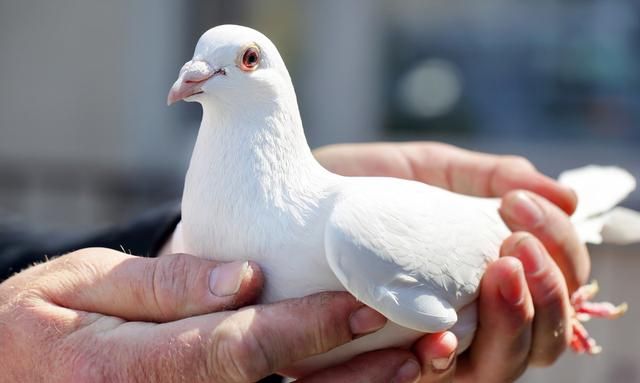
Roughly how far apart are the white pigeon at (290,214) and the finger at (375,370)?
3 cm

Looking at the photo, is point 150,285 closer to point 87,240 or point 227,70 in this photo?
point 227,70

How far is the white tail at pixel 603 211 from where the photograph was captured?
2795 millimetres

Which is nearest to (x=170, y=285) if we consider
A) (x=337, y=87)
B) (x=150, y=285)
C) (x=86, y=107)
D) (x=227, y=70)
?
(x=150, y=285)

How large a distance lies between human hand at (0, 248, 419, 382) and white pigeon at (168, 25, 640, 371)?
2.1 inches

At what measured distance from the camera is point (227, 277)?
1.86 meters

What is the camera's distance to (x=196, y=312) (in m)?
1.92

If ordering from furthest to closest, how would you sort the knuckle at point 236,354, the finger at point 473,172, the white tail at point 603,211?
the finger at point 473,172 → the white tail at point 603,211 → the knuckle at point 236,354

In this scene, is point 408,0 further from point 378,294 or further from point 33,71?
point 378,294

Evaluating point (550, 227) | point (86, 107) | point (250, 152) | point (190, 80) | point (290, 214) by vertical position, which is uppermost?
point (190, 80)

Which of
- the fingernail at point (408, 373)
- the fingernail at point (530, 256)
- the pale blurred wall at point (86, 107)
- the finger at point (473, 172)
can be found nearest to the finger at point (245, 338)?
the fingernail at point (408, 373)

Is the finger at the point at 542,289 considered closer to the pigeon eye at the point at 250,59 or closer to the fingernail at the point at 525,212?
the fingernail at the point at 525,212

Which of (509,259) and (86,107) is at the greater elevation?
(509,259)

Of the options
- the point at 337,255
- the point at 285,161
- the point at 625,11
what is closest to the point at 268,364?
the point at 337,255

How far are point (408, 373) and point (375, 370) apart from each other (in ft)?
0.28
